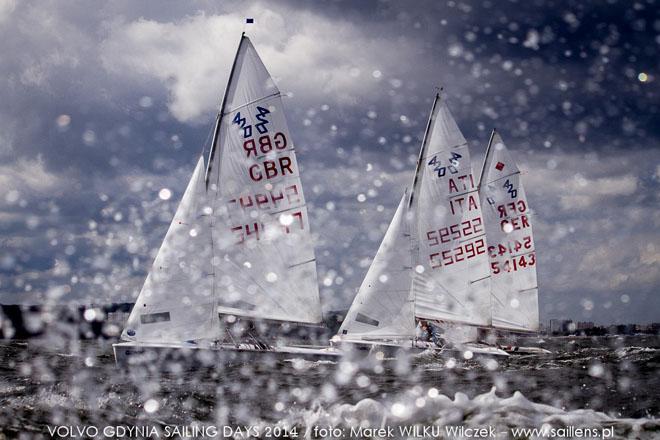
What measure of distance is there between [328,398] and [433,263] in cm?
2003

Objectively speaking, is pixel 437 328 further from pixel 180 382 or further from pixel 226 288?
pixel 180 382

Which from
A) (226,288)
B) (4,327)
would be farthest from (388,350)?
(4,327)

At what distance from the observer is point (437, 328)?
3612cm

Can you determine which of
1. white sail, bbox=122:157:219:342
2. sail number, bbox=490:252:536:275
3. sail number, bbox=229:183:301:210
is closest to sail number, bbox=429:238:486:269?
sail number, bbox=490:252:536:275

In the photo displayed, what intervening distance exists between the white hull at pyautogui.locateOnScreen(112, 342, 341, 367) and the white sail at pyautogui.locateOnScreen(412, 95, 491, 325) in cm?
1082

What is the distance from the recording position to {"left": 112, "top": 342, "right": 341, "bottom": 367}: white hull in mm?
22547

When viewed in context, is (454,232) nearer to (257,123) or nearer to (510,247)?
(510,247)

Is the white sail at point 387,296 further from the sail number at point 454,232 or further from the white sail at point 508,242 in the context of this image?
the white sail at point 508,242

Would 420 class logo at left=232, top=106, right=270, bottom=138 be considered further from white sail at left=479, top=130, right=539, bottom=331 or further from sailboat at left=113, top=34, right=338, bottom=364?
white sail at left=479, top=130, right=539, bottom=331

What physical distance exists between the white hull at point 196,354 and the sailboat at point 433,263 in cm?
620

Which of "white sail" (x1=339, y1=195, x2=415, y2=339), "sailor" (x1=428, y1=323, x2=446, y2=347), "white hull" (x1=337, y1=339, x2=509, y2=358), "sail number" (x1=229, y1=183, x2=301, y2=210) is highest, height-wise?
"sail number" (x1=229, y1=183, x2=301, y2=210)

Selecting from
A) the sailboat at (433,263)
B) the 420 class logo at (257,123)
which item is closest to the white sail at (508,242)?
the sailboat at (433,263)

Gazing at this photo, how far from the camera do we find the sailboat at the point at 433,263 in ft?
103

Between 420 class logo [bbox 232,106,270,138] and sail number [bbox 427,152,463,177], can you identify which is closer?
420 class logo [bbox 232,106,270,138]
